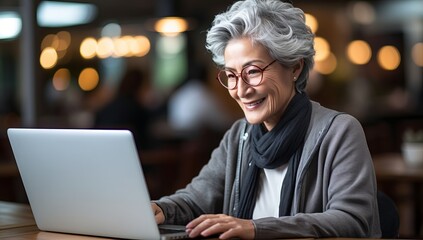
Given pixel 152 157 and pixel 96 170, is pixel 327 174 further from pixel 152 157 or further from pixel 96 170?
pixel 152 157

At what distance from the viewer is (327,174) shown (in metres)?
2.27

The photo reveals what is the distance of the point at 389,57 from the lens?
1451cm

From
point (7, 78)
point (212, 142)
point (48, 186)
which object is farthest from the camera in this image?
point (7, 78)

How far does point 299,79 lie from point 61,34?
1166cm

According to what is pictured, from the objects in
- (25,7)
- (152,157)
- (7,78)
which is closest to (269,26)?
(25,7)

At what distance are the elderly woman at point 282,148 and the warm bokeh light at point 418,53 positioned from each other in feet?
39.5

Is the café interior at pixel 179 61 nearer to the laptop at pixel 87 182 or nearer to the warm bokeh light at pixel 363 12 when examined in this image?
the warm bokeh light at pixel 363 12

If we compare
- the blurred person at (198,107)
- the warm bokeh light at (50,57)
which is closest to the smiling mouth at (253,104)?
the blurred person at (198,107)

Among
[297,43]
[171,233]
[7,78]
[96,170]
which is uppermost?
[297,43]

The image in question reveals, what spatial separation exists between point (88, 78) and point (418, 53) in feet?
19.0

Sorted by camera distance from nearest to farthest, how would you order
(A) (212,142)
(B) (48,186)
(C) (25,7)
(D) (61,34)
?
(B) (48,186), (C) (25,7), (A) (212,142), (D) (61,34)

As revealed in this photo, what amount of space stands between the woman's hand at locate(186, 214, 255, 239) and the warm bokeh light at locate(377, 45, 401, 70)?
12.7 m

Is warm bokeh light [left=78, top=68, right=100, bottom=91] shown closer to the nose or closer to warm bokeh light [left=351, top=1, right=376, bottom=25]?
warm bokeh light [left=351, top=1, right=376, bottom=25]

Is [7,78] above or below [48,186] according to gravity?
below
